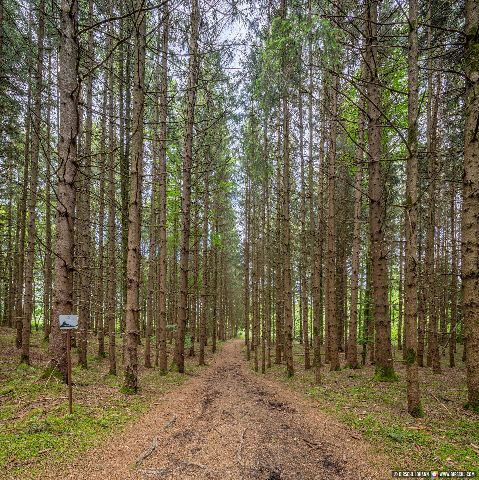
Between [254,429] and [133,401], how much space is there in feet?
10.7

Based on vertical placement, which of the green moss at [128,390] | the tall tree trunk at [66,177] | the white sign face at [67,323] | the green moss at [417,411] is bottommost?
the green moss at [128,390]

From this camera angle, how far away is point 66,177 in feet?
24.7

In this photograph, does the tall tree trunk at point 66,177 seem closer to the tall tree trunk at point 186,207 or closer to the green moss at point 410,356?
the tall tree trunk at point 186,207

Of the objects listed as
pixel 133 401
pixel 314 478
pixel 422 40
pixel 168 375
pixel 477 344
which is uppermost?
pixel 422 40

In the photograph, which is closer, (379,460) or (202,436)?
(379,460)

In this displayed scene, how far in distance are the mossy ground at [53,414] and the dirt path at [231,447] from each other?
1.14 ft

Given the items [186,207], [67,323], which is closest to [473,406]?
[67,323]

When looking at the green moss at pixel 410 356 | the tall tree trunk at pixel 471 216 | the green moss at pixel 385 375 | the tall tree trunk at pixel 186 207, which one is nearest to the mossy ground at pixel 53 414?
the tall tree trunk at pixel 186 207

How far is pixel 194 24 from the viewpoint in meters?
12.5

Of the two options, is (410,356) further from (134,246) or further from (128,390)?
(134,246)

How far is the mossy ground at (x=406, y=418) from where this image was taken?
4737mm

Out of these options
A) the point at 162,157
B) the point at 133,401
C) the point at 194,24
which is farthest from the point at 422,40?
the point at 133,401

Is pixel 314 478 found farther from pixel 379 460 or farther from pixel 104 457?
pixel 104 457
